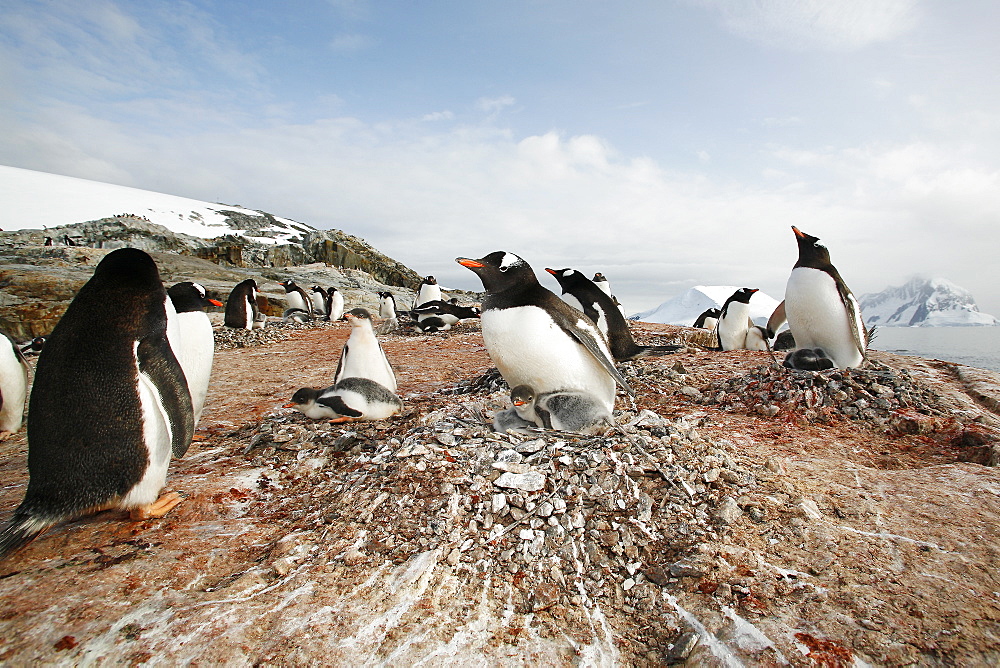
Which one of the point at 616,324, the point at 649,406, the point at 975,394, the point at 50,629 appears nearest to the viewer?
the point at 50,629

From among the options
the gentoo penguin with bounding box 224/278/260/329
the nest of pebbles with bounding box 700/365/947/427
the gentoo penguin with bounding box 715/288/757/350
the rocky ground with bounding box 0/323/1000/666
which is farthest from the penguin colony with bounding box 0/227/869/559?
the gentoo penguin with bounding box 224/278/260/329

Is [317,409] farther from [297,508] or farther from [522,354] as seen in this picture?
[522,354]

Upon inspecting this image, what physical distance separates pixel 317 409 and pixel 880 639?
11.4ft

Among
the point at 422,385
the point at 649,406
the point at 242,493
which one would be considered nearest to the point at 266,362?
the point at 422,385

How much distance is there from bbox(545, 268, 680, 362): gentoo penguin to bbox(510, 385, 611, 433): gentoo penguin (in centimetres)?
174

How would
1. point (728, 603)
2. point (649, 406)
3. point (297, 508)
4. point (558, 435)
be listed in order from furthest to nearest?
point (649, 406) < point (558, 435) < point (297, 508) < point (728, 603)

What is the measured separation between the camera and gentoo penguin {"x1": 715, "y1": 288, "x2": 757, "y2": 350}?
26.2 ft

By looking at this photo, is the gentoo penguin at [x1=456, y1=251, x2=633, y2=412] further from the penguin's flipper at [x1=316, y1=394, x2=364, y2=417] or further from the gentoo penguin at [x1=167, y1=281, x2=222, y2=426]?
the gentoo penguin at [x1=167, y1=281, x2=222, y2=426]

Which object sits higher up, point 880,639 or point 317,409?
point 317,409

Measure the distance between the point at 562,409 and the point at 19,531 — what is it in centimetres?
279

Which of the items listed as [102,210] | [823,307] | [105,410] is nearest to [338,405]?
[105,410]

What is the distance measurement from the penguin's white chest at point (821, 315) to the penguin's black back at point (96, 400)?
19.1 feet

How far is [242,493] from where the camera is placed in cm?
273

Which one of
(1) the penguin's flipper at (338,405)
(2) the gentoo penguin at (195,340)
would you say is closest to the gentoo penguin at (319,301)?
(2) the gentoo penguin at (195,340)
